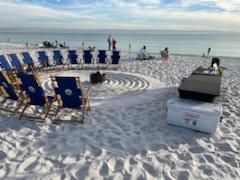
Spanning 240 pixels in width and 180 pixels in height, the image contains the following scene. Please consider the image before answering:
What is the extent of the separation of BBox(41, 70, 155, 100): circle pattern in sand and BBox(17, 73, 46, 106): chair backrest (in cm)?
198

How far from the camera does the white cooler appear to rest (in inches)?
181

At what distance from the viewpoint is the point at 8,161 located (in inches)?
143

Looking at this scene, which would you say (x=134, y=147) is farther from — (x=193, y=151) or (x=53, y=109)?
(x=53, y=109)

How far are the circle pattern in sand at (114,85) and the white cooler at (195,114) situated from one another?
241 cm

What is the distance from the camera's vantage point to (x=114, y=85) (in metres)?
8.47

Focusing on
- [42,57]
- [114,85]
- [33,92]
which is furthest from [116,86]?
[42,57]

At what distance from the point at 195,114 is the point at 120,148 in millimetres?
1716

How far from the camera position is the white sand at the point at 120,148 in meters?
3.47

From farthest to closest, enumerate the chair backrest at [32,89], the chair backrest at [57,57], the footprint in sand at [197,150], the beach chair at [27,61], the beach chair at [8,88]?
the chair backrest at [57,57], the beach chair at [27,61], the beach chair at [8,88], the chair backrest at [32,89], the footprint in sand at [197,150]

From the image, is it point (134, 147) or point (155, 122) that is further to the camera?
point (155, 122)

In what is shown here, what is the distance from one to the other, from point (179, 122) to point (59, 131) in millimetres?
2481

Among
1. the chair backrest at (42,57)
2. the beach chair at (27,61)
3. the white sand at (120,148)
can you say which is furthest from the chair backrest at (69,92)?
the chair backrest at (42,57)

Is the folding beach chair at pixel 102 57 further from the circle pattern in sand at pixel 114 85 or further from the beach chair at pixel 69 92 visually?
the beach chair at pixel 69 92

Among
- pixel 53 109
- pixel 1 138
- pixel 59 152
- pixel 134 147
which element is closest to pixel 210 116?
pixel 134 147
